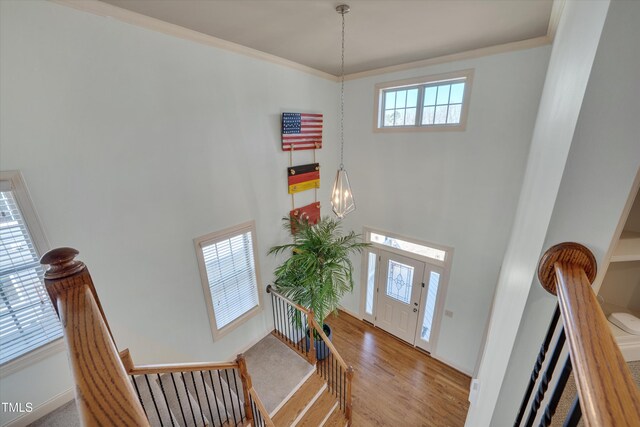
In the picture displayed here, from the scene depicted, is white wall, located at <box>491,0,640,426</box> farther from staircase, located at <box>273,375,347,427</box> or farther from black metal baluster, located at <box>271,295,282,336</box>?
black metal baluster, located at <box>271,295,282,336</box>

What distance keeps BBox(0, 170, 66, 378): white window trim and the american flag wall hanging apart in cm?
274

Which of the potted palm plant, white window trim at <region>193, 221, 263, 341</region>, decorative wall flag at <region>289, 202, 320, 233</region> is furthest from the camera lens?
decorative wall flag at <region>289, 202, 320, 233</region>

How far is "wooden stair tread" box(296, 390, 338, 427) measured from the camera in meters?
3.21

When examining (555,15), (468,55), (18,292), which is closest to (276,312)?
(18,292)

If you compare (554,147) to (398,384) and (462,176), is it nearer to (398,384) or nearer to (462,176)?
(462,176)

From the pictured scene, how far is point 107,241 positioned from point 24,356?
1.08m

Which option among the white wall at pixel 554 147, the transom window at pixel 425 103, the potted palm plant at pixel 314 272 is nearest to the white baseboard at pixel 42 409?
the potted palm plant at pixel 314 272

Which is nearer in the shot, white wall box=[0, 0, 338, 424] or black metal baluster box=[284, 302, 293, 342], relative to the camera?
white wall box=[0, 0, 338, 424]

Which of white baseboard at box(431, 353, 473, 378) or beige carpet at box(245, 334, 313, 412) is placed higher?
beige carpet at box(245, 334, 313, 412)

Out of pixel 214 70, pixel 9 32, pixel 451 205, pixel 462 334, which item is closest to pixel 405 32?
pixel 214 70

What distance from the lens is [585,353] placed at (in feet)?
1.82

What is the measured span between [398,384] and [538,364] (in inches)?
152

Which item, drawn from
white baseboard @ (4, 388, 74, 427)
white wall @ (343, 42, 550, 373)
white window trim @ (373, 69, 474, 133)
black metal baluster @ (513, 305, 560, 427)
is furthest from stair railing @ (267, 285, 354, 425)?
white window trim @ (373, 69, 474, 133)

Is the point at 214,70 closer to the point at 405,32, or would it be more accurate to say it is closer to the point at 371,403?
A: the point at 405,32
